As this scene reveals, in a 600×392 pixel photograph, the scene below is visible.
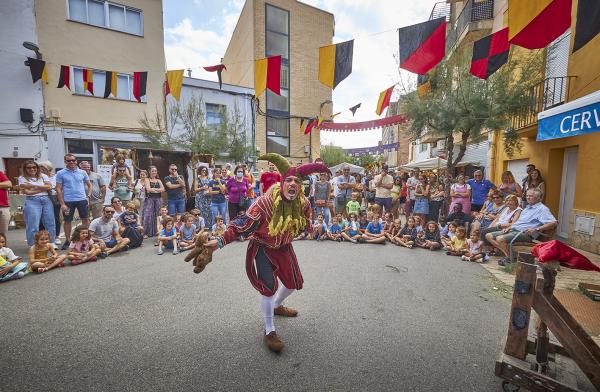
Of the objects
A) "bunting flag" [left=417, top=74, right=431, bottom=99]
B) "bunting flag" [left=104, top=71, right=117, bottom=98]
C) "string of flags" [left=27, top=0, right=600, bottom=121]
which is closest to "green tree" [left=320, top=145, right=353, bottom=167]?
"bunting flag" [left=417, top=74, right=431, bottom=99]

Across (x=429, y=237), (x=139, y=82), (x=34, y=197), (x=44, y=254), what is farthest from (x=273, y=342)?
(x=139, y=82)

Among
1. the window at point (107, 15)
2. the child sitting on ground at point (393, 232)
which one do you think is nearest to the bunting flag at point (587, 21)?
the child sitting on ground at point (393, 232)

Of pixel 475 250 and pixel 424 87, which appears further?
pixel 424 87

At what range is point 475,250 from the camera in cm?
559

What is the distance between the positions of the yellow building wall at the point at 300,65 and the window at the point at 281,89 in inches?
12.1

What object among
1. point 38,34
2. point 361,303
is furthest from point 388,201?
point 38,34

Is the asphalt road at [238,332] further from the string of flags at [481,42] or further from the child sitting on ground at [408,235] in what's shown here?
the string of flags at [481,42]

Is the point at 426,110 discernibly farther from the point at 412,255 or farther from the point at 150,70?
the point at 150,70

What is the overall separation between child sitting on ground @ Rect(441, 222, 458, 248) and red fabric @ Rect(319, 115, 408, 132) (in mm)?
4902

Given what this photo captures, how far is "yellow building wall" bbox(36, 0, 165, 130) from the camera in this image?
11.1m

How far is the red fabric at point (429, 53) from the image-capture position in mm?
4883

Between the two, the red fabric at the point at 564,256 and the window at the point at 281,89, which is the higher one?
the window at the point at 281,89

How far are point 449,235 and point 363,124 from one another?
24.7 feet

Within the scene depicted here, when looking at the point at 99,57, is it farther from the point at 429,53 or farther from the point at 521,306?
the point at 521,306
